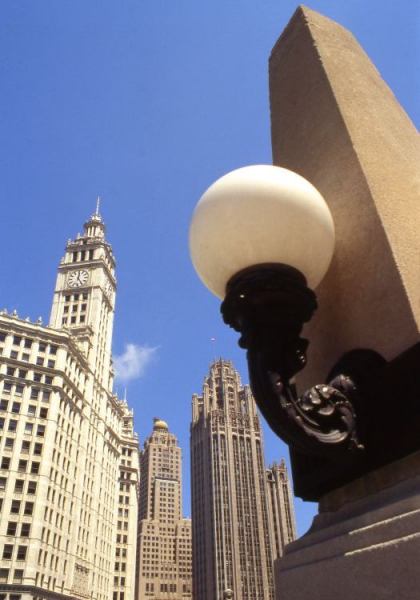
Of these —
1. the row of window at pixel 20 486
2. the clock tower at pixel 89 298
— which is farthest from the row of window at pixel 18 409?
the clock tower at pixel 89 298

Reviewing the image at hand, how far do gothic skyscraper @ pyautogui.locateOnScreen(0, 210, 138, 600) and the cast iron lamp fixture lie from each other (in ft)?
163

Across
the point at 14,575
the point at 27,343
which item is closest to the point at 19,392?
the point at 27,343

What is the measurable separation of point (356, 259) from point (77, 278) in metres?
71.5

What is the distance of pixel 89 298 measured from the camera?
6844 cm

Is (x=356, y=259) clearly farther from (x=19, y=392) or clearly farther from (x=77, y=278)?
(x=77, y=278)

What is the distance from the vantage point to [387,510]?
1540 mm

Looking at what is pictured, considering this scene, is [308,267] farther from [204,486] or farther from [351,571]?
[204,486]

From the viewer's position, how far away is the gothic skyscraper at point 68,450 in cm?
4512

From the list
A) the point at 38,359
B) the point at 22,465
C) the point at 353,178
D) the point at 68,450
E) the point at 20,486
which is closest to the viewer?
the point at 353,178

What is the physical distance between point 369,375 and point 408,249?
0.55 meters

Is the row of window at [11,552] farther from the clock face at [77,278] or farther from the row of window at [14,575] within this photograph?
the clock face at [77,278]

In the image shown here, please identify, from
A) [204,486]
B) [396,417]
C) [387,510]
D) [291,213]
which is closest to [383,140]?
[291,213]

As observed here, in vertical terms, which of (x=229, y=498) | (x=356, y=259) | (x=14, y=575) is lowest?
(x=356, y=259)

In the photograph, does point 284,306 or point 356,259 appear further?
point 356,259
